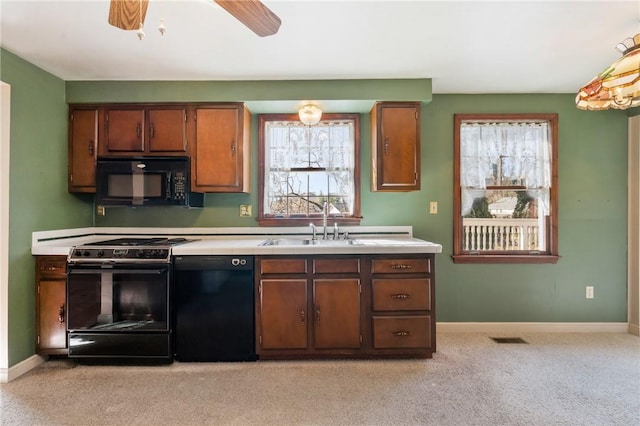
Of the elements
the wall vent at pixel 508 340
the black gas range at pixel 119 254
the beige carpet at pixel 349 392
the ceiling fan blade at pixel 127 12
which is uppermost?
the ceiling fan blade at pixel 127 12

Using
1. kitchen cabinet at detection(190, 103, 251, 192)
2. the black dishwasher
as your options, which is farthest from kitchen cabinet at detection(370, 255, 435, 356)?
kitchen cabinet at detection(190, 103, 251, 192)

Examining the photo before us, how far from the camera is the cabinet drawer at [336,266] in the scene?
106 inches

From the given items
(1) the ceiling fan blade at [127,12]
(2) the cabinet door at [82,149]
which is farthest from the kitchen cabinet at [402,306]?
(2) the cabinet door at [82,149]

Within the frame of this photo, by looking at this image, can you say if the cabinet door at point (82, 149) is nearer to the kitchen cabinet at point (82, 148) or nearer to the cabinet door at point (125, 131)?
the kitchen cabinet at point (82, 148)

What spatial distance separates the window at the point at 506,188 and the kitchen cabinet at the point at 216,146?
2163mm

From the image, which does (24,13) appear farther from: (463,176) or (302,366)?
(463,176)

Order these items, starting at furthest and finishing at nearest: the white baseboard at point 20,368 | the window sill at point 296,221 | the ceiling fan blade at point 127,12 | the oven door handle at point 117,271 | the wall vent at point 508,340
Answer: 1. the window sill at point 296,221
2. the wall vent at point 508,340
3. the oven door handle at point 117,271
4. the white baseboard at point 20,368
5. the ceiling fan blade at point 127,12

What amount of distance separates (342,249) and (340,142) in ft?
4.07

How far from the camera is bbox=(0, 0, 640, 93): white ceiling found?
200 centimetres

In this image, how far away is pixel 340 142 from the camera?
341 centimetres

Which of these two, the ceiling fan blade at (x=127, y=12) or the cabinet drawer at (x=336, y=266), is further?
the cabinet drawer at (x=336, y=266)

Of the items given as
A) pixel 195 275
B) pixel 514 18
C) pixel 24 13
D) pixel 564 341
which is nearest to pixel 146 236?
pixel 195 275

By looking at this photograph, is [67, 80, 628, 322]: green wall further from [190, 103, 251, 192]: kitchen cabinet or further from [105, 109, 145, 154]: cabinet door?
[105, 109, 145, 154]: cabinet door

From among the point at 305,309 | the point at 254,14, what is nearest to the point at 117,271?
the point at 305,309
